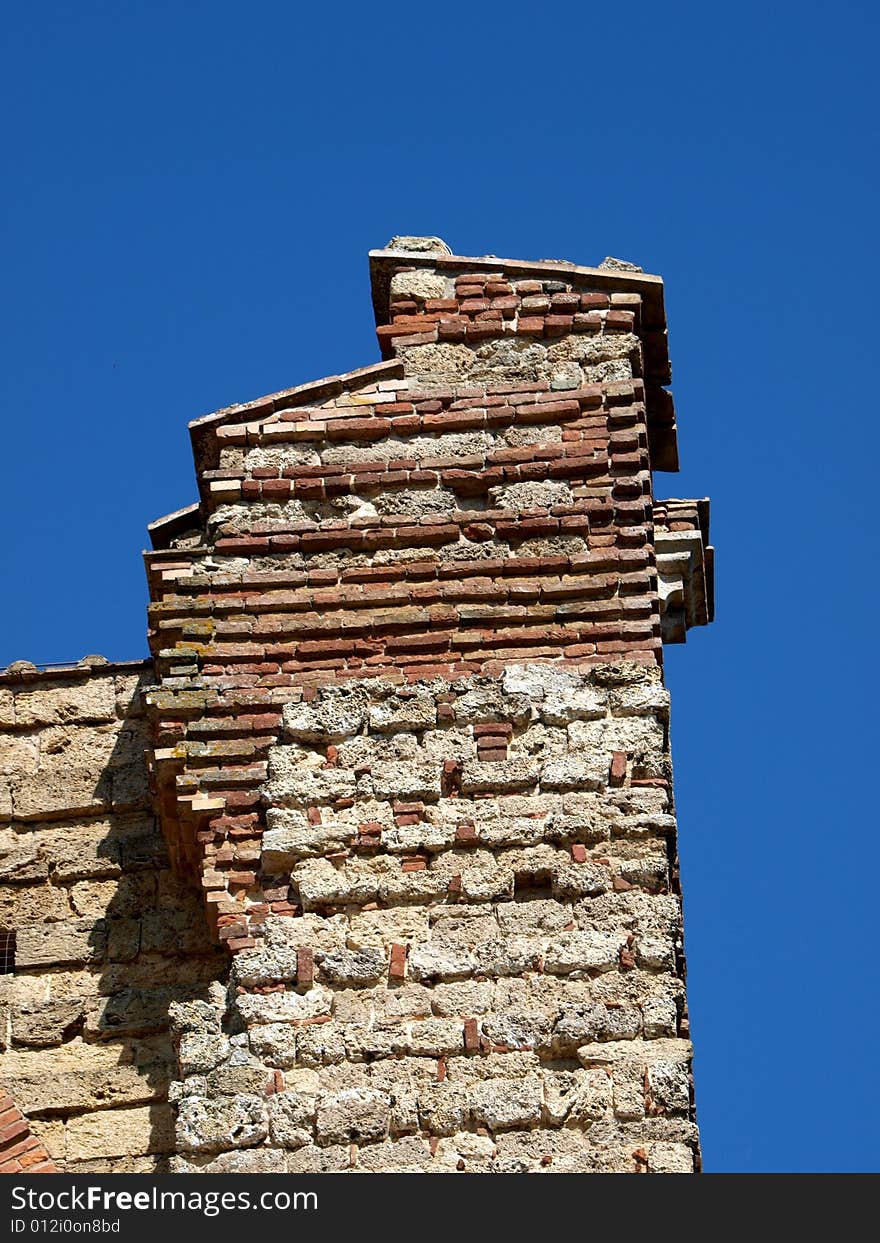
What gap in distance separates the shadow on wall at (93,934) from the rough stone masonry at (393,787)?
13 millimetres

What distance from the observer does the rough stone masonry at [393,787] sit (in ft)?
27.8

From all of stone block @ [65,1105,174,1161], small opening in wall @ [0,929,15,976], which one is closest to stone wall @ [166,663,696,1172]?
stone block @ [65,1105,174,1161]

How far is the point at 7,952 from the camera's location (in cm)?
981

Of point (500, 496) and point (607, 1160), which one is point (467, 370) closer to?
point (500, 496)

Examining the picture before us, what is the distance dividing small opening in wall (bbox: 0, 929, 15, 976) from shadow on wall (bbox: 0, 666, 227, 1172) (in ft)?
0.10

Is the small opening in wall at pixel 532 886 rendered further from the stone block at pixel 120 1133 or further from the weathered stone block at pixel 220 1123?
the stone block at pixel 120 1133

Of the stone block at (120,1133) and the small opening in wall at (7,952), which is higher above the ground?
the small opening in wall at (7,952)

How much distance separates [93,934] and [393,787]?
4.90 feet

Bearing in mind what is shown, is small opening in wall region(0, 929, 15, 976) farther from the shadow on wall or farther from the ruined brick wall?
the ruined brick wall

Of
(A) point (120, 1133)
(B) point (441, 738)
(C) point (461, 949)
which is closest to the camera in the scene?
(C) point (461, 949)

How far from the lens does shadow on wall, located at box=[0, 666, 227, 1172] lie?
9.36m

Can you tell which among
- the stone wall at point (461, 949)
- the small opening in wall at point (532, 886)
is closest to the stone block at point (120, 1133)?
the stone wall at point (461, 949)

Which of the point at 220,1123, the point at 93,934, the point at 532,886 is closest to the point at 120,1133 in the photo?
the point at 93,934

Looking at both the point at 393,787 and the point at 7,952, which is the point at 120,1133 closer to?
the point at 7,952
